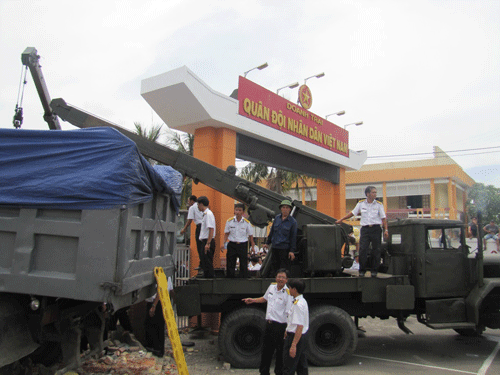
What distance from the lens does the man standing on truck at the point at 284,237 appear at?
629 centimetres

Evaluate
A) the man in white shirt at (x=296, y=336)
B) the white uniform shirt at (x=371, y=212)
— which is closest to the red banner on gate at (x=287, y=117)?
the white uniform shirt at (x=371, y=212)

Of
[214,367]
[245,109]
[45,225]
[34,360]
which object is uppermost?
[245,109]

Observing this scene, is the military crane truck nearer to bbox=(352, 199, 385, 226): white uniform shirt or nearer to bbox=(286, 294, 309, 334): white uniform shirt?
bbox=(352, 199, 385, 226): white uniform shirt

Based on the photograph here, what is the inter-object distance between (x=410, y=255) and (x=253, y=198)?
2.70 metres

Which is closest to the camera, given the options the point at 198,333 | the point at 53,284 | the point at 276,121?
the point at 53,284

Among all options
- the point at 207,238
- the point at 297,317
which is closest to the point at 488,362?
the point at 297,317

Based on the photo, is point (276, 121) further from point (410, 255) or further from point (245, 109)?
point (410, 255)

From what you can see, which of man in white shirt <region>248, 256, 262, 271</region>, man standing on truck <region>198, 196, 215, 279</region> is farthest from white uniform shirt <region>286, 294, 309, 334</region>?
man in white shirt <region>248, 256, 262, 271</region>

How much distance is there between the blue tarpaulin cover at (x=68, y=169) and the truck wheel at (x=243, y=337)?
115 inches

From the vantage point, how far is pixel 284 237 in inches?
247

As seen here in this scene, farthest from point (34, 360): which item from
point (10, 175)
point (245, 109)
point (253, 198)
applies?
point (245, 109)

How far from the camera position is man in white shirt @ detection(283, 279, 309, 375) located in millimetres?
4262

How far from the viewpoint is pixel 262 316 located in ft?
19.6

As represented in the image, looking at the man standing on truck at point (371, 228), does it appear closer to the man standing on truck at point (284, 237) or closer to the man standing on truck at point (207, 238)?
the man standing on truck at point (284, 237)
